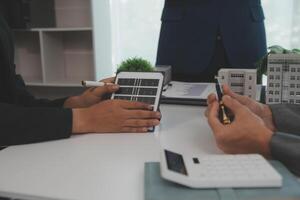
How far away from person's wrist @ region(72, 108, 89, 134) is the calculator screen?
0.97 feet

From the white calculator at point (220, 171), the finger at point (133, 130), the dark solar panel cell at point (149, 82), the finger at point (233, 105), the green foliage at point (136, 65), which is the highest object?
the green foliage at point (136, 65)

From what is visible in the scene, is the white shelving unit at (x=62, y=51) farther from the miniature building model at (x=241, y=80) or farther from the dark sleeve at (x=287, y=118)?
the dark sleeve at (x=287, y=118)

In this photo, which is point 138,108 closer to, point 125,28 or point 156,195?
point 156,195

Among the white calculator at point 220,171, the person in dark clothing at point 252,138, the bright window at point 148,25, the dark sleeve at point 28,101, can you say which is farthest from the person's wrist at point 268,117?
the bright window at point 148,25

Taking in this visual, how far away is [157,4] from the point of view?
2473 mm

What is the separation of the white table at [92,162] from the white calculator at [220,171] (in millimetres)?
61

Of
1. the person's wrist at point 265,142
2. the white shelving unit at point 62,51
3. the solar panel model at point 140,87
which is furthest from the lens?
the white shelving unit at point 62,51

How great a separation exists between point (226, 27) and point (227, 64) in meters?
0.17

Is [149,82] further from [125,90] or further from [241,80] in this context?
[241,80]

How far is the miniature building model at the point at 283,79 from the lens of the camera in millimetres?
971

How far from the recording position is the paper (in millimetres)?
1151

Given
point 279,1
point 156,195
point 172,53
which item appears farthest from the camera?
point 279,1

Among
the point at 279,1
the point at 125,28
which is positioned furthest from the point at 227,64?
the point at 125,28

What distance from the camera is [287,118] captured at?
789 millimetres
